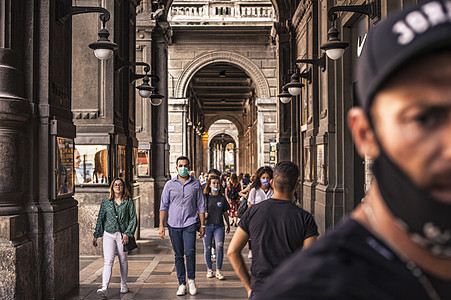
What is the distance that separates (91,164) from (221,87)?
1235 inches

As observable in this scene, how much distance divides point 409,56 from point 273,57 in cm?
2524

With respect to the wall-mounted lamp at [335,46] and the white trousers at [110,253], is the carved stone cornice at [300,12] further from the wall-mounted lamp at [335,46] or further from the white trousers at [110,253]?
the white trousers at [110,253]

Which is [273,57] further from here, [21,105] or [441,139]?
[441,139]

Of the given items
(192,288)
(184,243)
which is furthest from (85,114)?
(192,288)

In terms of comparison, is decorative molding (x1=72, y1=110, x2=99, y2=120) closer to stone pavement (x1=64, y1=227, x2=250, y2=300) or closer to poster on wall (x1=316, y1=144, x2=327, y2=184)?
stone pavement (x1=64, y1=227, x2=250, y2=300)

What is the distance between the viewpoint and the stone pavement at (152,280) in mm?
7457

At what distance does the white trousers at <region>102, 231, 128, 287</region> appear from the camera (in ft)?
23.7

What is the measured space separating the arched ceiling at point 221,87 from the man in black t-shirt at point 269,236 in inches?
1123

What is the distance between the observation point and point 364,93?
93cm

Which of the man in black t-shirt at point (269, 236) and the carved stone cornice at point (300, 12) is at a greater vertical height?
the carved stone cornice at point (300, 12)

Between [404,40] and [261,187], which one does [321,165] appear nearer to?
[261,187]

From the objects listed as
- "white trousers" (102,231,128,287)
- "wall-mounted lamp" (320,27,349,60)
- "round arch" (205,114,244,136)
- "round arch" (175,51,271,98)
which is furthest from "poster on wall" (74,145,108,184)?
"round arch" (205,114,244,136)


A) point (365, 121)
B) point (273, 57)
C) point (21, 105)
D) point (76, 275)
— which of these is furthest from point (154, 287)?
point (273, 57)

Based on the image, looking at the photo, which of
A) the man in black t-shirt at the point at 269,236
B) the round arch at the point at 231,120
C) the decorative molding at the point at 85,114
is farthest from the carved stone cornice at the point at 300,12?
the round arch at the point at 231,120
